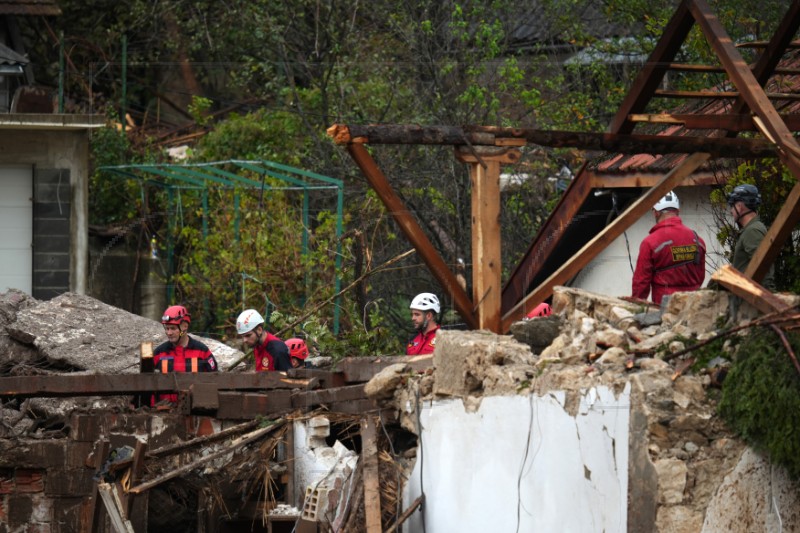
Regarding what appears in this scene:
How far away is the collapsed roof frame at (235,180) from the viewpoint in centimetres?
1596

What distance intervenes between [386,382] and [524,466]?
1.72m

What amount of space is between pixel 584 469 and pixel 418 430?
2107 mm

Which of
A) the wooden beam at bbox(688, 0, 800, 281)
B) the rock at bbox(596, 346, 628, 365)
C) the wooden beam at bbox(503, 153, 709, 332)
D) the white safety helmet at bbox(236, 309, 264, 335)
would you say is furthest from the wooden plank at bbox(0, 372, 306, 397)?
the wooden beam at bbox(688, 0, 800, 281)

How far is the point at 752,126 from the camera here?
30.6 ft

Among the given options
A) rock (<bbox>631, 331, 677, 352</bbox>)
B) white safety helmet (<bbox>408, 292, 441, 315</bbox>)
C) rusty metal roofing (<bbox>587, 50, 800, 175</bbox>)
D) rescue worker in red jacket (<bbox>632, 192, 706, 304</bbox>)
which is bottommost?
rock (<bbox>631, 331, 677, 352</bbox>)

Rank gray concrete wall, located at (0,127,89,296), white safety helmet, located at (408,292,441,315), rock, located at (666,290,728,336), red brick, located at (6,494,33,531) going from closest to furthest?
rock, located at (666,290,728,336), red brick, located at (6,494,33,531), white safety helmet, located at (408,292,441,315), gray concrete wall, located at (0,127,89,296)

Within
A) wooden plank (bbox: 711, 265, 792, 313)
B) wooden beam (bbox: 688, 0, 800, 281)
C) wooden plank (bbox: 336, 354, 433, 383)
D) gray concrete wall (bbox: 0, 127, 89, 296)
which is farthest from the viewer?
gray concrete wall (bbox: 0, 127, 89, 296)

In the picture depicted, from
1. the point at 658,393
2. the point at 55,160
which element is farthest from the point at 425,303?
the point at 55,160

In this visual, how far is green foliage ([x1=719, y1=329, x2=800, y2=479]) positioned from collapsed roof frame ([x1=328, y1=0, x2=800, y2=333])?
7.10ft

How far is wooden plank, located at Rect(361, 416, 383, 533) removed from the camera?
8.45 m

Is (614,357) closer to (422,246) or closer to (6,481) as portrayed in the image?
(422,246)

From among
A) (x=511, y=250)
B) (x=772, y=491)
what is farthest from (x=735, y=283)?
(x=511, y=250)

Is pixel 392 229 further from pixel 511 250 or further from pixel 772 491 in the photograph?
pixel 772 491

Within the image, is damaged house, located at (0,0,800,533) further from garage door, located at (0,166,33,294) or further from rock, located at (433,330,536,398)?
garage door, located at (0,166,33,294)
